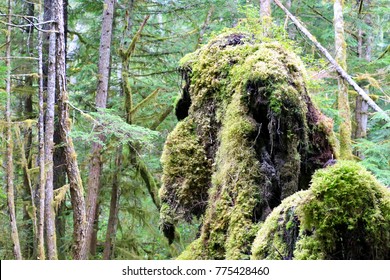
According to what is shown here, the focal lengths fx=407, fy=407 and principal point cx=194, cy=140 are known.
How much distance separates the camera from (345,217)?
6.92 feet

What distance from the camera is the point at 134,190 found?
40.2 feet

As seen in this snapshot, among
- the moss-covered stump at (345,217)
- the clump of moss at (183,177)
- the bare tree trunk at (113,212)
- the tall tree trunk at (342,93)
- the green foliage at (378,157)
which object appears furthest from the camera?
the bare tree trunk at (113,212)

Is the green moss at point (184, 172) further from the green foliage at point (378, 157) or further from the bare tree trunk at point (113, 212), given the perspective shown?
the bare tree trunk at point (113, 212)

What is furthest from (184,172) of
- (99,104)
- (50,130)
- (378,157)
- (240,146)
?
(378,157)

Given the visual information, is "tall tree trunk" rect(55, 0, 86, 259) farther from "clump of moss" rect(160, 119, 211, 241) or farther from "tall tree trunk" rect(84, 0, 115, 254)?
"clump of moss" rect(160, 119, 211, 241)

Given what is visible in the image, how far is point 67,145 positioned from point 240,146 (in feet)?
15.4

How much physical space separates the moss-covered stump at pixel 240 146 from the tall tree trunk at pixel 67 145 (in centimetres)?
365

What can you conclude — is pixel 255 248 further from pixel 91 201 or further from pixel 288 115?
pixel 91 201

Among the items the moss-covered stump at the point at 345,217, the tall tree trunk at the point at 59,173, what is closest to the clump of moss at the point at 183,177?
the moss-covered stump at the point at 345,217

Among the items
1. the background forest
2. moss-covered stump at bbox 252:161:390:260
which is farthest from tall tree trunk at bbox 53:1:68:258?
moss-covered stump at bbox 252:161:390:260

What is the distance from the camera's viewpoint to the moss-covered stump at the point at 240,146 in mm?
3535

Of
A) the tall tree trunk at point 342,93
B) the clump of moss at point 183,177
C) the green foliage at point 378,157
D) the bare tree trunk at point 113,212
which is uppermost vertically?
the tall tree trunk at point 342,93

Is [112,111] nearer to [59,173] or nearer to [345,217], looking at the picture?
[59,173]

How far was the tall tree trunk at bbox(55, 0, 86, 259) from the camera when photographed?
741cm
